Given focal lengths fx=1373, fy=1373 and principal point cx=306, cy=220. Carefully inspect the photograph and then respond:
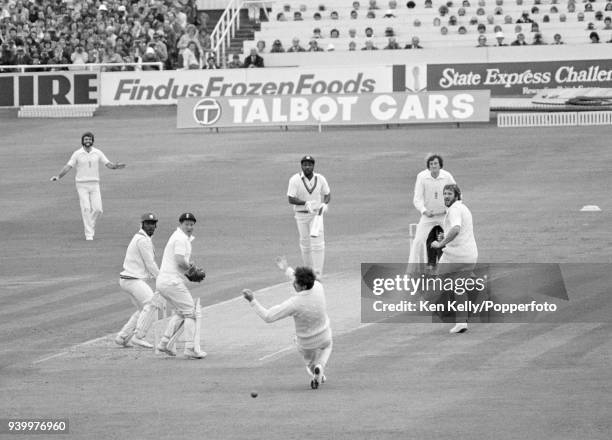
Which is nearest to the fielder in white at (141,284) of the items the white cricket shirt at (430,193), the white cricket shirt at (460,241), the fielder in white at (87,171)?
the white cricket shirt at (460,241)

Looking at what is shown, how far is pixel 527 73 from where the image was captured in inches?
1753

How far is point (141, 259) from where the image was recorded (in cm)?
1877

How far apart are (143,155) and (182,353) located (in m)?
21.9

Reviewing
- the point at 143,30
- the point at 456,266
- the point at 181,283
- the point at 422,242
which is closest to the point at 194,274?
the point at 181,283

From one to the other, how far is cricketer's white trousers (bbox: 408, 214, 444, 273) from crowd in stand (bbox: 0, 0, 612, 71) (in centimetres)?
2744

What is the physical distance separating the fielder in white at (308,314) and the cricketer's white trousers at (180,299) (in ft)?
7.00

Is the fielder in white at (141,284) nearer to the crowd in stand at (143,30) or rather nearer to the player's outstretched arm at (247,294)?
the player's outstretched arm at (247,294)

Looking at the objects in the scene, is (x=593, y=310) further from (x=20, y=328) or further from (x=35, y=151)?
(x=35, y=151)

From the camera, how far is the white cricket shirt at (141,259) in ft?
60.5

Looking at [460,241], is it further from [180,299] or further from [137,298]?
[137,298]

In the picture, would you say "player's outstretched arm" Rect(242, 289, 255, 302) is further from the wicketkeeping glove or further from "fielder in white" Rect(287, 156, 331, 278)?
"fielder in white" Rect(287, 156, 331, 278)

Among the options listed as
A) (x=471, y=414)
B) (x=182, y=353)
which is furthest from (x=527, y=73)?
(x=471, y=414)

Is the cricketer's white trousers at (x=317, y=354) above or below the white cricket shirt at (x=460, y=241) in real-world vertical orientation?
below

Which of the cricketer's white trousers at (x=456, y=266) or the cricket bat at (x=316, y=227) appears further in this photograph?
the cricket bat at (x=316, y=227)
